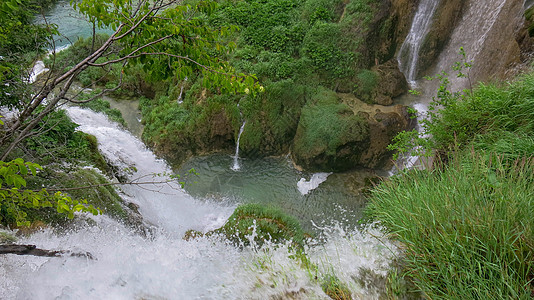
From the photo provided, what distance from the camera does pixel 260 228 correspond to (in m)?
5.68

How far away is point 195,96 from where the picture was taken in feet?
32.0

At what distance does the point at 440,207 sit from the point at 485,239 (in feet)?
1.48

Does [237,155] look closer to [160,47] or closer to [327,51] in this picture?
[327,51]

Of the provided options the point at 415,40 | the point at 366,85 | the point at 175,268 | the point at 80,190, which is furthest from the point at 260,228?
the point at 415,40

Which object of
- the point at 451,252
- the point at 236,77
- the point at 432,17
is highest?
the point at 432,17

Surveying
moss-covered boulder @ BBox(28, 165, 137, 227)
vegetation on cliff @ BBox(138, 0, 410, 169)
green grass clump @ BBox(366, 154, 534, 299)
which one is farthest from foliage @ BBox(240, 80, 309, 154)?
green grass clump @ BBox(366, 154, 534, 299)

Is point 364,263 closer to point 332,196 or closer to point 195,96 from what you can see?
point 332,196

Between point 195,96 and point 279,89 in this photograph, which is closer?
point 279,89

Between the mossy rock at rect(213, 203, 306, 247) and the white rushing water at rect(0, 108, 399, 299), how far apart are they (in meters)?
0.86

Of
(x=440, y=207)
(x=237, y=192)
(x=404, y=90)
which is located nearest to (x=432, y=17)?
(x=404, y=90)

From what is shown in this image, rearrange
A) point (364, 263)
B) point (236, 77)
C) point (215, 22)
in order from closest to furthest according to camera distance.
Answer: point (236, 77)
point (364, 263)
point (215, 22)

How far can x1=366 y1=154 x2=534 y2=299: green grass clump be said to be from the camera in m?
2.25

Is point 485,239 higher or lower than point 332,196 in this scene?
higher

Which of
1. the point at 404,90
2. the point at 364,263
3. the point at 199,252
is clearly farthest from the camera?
the point at 404,90
